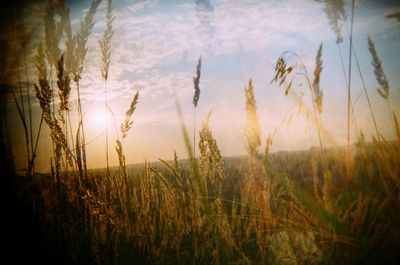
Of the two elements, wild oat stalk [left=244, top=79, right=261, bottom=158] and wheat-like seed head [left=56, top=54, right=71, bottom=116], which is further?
wild oat stalk [left=244, top=79, right=261, bottom=158]

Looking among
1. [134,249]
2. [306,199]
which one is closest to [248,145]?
[306,199]

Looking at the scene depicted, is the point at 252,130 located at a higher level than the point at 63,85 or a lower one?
lower

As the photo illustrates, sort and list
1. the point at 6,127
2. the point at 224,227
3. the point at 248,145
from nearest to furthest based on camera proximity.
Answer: the point at 224,227, the point at 6,127, the point at 248,145

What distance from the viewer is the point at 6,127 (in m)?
2.14

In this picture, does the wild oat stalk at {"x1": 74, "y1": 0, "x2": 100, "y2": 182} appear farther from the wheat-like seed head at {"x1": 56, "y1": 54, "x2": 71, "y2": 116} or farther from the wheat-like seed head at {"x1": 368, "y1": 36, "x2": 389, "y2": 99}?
the wheat-like seed head at {"x1": 368, "y1": 36, "x2": 389, "y2": 99}

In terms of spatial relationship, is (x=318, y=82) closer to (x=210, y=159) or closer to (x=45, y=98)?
(x=210, y=159)

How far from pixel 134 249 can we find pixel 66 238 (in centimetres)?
48

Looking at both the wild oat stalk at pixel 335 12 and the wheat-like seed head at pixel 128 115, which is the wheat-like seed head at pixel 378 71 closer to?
the wild oat stalk at pixel 335 12

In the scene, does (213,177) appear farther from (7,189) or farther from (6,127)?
(6,127)

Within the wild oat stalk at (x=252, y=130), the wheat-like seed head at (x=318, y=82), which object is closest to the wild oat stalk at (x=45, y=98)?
the wild oat stalk at (x=252, y=130)

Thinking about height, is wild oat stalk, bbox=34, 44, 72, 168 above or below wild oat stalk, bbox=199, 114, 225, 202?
above

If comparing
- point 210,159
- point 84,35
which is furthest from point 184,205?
point 84,35

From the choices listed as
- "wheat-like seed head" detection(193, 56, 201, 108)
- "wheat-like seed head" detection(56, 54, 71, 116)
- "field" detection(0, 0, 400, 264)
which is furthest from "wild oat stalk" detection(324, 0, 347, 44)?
"wheat-like seed head" detection(56, 54, 71, 116)

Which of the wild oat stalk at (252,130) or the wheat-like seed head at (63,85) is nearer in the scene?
the wheat-like seed head at (63,85)
